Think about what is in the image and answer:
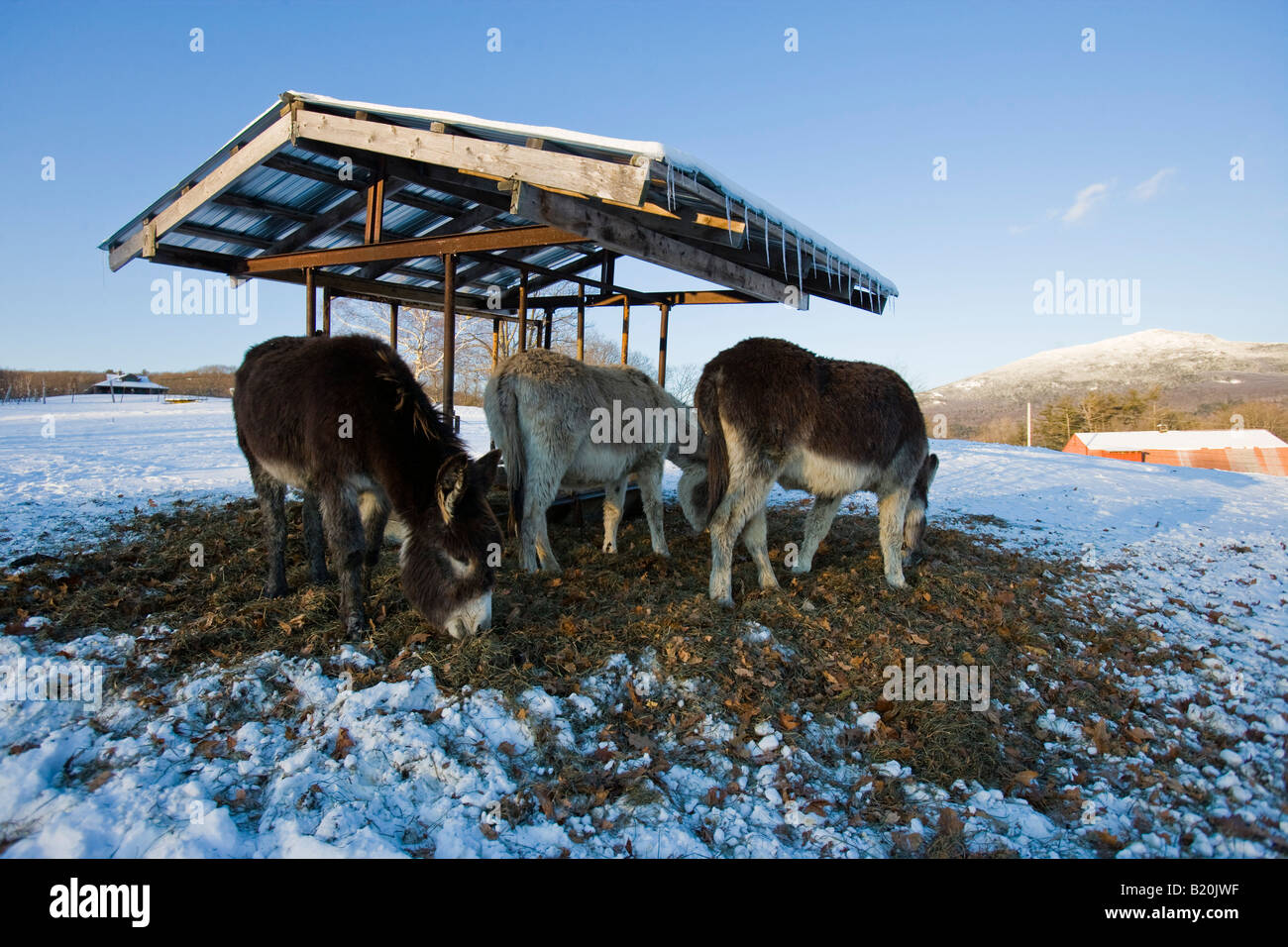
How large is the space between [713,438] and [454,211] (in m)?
6.70

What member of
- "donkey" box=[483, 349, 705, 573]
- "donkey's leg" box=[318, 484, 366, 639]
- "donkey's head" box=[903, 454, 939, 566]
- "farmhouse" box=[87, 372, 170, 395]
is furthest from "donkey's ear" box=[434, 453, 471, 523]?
"farmhouse" box=[87, 372, 170, 395]

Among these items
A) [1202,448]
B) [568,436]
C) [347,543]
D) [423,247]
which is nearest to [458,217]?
[423,247]

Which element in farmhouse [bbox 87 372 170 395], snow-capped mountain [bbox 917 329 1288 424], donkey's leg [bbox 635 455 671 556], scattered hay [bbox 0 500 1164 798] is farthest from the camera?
snow-capped mountain [bbox 917 329 1288 424]

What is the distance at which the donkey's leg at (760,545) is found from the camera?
6.52 metres

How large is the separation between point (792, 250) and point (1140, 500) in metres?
10.3

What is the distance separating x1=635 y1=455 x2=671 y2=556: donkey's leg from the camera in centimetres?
783

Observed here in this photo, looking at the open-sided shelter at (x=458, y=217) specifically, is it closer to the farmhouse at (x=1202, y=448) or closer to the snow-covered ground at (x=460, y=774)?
the snow-covered ground at (x=460, y=774)

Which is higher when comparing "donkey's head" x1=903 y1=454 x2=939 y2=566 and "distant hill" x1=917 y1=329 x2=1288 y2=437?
"distant hill" x1=917 y1=329 x2=1288 y2=437

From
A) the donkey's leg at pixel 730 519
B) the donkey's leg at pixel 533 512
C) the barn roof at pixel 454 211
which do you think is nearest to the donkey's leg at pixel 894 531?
the donkey's leg at pixel 730 519

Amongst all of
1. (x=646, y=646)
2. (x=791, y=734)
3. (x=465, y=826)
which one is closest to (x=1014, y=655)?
(x=791, y=734)

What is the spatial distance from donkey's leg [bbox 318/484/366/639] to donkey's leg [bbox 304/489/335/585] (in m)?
1.19

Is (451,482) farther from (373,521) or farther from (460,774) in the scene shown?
(460,774)

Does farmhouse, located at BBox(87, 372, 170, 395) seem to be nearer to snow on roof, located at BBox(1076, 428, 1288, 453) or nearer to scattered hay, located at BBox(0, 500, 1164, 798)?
scattered hay, located at BBox(0, 500, 1164, 798)

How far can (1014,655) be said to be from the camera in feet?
17.4
